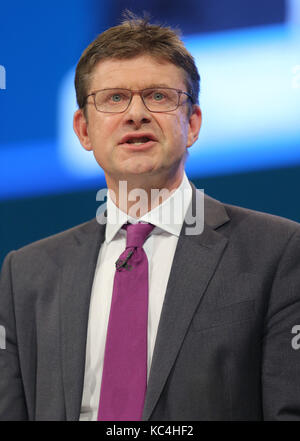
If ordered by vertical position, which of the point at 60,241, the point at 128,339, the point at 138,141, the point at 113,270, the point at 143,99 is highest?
the point at 143,99

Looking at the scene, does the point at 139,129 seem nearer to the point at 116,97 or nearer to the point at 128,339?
the point at 116,97

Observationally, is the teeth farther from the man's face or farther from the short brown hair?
the short brown hair

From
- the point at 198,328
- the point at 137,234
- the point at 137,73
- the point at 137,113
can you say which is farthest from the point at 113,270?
the point at 137,73

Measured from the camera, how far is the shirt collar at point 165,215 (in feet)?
5.86

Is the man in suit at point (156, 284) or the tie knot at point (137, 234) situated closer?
the man in suit at point (156, 284)

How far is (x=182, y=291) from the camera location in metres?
1.62

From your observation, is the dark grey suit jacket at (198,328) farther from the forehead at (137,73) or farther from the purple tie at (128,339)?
the forehead at (137,73)

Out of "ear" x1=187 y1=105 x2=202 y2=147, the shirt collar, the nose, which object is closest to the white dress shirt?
the shirt collar

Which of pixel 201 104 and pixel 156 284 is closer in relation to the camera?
pixel 156 284

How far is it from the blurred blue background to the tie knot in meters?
0.43

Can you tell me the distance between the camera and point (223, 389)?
5.04ft

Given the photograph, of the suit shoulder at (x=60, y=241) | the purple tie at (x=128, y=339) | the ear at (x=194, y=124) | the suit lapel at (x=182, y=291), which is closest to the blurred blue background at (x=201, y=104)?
the ear at (x=194, y=124)

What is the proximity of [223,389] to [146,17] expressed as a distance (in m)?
1.23

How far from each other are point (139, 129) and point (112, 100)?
0.14 meters
